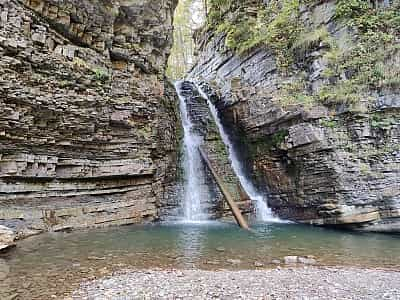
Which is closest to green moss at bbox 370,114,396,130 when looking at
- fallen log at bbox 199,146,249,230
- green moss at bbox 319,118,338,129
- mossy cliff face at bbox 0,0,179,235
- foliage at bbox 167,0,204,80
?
green moss at bbox 319,118,338,129

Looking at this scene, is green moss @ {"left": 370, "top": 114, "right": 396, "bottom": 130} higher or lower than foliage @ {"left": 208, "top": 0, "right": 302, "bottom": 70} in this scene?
lower

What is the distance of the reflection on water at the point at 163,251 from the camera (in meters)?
5.96

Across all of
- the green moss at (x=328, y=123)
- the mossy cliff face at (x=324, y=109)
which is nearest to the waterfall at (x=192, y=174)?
the mossy cliff face at (x=324, y=109)

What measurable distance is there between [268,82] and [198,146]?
457 centimetres

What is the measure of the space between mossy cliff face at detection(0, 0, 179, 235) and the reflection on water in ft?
4.50

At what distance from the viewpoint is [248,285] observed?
5555 mm

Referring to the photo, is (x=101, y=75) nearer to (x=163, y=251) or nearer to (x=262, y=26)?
(x=163, y=251)

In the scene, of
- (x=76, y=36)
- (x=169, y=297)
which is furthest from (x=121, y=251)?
(x=76, y=36)

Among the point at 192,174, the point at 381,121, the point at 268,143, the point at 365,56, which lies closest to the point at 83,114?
the point at 192,174

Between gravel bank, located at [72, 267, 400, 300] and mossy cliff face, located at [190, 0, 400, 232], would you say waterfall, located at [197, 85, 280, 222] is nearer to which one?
mossy cliff face, located at [190, 0, 400, 232]

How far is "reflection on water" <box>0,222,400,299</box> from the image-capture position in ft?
19.6

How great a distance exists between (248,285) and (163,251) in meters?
3.31

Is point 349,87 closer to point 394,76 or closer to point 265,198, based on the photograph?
point 394,76

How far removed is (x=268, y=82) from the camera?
1498 centimetres
